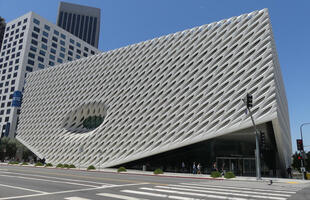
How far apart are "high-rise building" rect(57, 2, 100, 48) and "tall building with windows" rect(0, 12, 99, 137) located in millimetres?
90909

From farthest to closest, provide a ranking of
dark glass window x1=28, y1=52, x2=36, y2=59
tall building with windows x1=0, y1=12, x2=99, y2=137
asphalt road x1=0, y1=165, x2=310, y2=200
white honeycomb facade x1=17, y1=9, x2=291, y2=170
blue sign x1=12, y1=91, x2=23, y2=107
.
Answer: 1. dark glass window x1=28, y1=52, x2=36, y2=59
2. tall building with windows x1=0, y1=12, x2=99, y2=137
3. blue sign x1=12, y1=91, x2=23, y2=107
4. white honeycomb facade x1=17, y1=9, x2=291, y2=170
5. asphalt road x1=0, y1=165, x2=310, y2=200

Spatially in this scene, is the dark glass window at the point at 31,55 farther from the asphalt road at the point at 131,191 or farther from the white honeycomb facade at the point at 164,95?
the asphalt road at the point at 131,191

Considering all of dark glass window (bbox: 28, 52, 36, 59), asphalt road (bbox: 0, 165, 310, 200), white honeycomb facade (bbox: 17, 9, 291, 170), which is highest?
dark glass window (bbox: 28, 52, 36, 59)

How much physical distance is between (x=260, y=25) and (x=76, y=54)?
90868mm

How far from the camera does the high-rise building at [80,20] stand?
18562cm

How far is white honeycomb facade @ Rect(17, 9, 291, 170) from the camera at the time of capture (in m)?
29.4

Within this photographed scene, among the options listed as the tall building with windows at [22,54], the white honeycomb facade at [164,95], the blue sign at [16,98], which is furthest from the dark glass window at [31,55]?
the white honeycomb facade at [164,95]

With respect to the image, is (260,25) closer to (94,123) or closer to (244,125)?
(244,125)

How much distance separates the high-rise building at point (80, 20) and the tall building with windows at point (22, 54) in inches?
3579

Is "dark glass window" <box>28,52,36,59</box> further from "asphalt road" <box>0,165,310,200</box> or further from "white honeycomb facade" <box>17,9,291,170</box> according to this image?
"asphalt road" <box>0,165,310,200</box>

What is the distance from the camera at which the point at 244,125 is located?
26312mm

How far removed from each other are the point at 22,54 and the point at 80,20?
379 ft

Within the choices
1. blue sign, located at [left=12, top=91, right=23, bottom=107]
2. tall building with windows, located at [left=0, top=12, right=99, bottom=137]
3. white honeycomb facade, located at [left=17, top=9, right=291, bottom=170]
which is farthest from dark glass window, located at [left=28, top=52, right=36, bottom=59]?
white honeycomb facade, located at [left=17, top=9, right=291, bottom=170]

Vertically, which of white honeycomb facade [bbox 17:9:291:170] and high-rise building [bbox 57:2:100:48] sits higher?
high-rise building [bbox 57:2:100:48]
